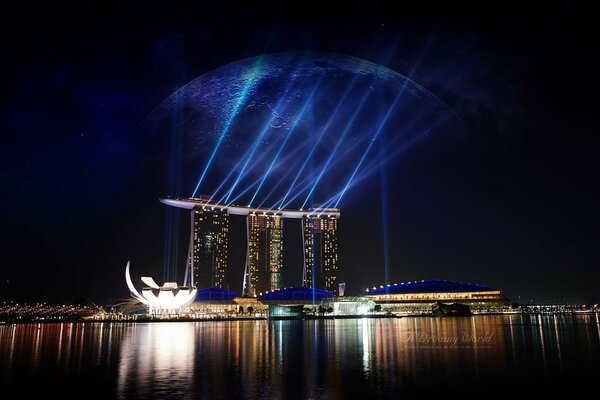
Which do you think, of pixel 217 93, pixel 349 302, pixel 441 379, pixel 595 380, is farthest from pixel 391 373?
pixel 349 302

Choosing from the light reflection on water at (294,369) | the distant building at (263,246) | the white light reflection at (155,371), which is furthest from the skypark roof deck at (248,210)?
the light reflection on water at (294,369)

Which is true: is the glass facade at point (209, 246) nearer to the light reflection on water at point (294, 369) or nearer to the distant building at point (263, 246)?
the distant building at point (263, 246)

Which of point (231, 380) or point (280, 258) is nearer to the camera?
point (231, 380)

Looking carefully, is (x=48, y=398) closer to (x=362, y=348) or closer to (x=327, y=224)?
(x=362, y=348)

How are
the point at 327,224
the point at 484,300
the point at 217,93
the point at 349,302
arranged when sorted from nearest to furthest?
1. the point at 217,93
2. the point at 349,302
3. the point at 484,300
4. the point at 327,224

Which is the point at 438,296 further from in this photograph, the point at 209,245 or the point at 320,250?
the point at 209,245

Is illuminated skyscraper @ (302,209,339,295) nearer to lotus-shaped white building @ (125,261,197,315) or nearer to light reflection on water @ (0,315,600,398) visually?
lotus-shaped white building @ (125,261,197,315)

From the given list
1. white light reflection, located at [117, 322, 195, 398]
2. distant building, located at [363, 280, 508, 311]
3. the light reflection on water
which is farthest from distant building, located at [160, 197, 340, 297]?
white light reflection, located at [117, 322, 195, 398]
